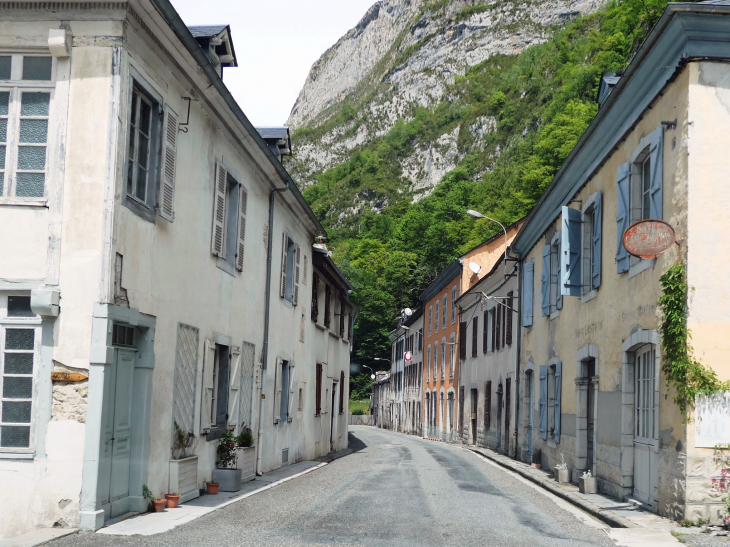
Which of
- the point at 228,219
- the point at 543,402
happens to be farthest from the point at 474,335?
the point at 228,219

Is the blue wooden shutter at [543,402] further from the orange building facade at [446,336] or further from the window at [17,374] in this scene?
the orange building facade at [446,336]

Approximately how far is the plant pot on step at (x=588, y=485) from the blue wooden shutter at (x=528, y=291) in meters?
7.68

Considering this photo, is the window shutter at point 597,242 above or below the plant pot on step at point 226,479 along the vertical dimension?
above

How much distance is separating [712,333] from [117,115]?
7.19 m

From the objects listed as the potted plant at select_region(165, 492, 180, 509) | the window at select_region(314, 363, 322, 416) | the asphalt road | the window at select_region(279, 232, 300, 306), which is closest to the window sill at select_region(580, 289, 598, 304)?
the asphalt road

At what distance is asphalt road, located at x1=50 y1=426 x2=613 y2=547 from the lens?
8000 mm

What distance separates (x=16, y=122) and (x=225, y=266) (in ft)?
16.1

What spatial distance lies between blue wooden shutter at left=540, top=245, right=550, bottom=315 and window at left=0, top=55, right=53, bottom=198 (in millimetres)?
11895

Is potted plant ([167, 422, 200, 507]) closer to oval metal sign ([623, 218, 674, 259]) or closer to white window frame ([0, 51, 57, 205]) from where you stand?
white window frame ([0, 51, 57, 205])

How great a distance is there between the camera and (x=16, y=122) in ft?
28.9

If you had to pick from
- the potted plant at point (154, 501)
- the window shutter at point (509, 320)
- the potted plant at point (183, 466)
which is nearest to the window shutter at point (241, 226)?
the potted plant at point (183, 466)

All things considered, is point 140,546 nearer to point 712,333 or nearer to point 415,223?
point 712,333

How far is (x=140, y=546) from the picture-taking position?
7406mm

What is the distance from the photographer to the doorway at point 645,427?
1071cm
